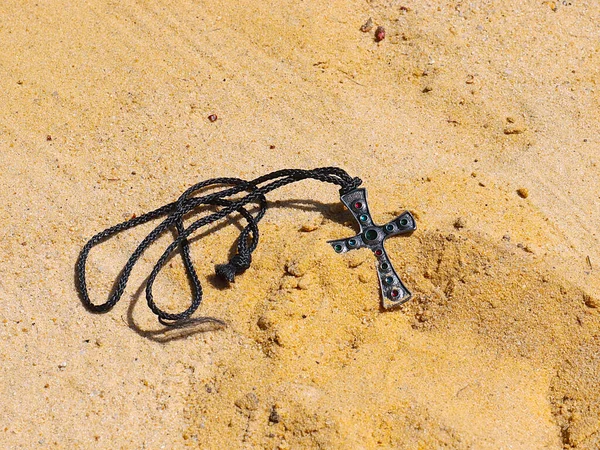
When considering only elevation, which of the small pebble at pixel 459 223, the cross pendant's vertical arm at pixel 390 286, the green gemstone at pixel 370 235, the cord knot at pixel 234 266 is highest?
the small pebble at pixel 459 223

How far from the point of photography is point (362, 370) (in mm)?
2572

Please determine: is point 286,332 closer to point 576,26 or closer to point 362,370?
point 362,370

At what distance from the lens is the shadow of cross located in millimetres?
2752

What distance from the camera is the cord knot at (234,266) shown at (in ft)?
9.11

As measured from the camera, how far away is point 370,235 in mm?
2869

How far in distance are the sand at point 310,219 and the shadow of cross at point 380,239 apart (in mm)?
49

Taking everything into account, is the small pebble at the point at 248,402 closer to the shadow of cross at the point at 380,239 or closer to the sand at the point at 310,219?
the sand at the point at 310,219

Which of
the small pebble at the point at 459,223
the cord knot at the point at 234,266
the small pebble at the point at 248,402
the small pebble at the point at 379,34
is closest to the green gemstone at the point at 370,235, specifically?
the small pebble at the point at 459,223

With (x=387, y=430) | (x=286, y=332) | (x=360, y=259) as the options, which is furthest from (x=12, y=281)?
(x=387, y=430)

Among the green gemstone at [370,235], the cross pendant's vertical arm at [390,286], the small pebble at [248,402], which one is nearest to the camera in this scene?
Answer: the small pebble at [248,402]

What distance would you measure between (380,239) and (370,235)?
41mm

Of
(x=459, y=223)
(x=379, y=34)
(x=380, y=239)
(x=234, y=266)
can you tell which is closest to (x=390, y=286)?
(x=380, y=239)

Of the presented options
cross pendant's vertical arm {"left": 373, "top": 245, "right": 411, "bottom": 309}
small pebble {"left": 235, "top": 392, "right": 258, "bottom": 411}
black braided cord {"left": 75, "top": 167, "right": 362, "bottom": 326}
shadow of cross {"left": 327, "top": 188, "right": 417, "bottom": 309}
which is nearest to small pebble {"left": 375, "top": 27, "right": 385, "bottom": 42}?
black braided cord {"left": 75, "top": 167, "right": 362, "bottom": 326}

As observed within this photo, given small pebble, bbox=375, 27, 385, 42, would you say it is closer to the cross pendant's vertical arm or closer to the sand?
the sand
